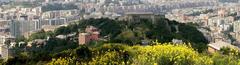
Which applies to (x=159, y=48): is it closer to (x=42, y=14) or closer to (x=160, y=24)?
(x=160, y=24)

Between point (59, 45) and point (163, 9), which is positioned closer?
point (59, 45)

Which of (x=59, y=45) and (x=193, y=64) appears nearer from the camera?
(x=193, y=64)

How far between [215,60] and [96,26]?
1494cm

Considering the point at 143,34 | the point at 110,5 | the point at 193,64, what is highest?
the point at 193,64

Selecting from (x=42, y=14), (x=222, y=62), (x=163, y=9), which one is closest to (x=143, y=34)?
(x=222, y=62)

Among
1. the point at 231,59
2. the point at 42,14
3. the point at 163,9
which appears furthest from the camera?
the point at 163,9

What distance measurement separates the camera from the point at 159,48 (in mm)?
6895

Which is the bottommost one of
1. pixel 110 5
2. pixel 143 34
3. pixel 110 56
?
pixel 110 5

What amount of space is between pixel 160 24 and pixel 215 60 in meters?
13.6

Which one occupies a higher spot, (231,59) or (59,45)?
(231,59)

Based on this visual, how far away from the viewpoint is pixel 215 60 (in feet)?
23.4

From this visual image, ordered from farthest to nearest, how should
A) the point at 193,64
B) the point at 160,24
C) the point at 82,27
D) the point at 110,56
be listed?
the point at 82,27 < the point at 160,24 < the point at 110,56 < the point at 193,64

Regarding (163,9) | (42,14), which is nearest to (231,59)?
(42,14)

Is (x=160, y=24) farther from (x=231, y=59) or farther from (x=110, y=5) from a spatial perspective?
(x=110, y=5)
